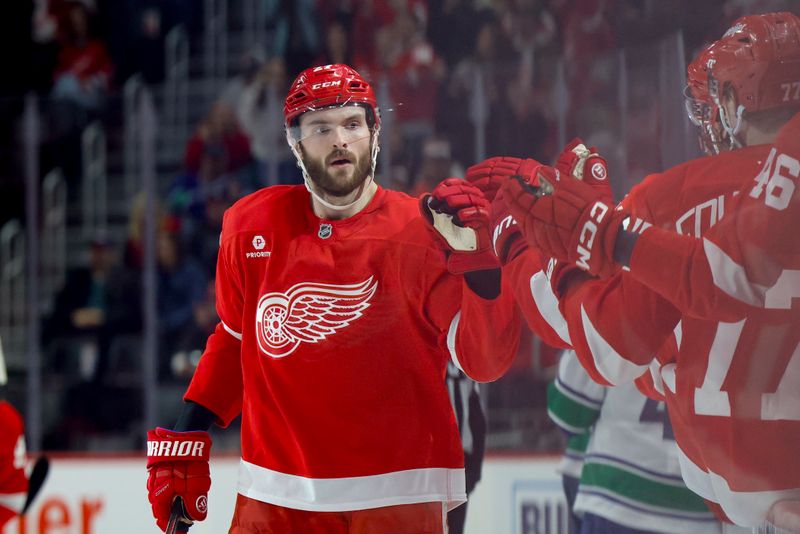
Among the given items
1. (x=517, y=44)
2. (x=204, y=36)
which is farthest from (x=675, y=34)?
(x=204, y=36)

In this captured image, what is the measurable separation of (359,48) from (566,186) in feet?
2.39

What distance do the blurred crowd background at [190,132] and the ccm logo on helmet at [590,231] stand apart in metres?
0.28

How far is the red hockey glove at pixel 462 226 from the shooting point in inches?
90.0

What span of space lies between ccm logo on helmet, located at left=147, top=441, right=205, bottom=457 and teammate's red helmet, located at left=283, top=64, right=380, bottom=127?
754 millimetres

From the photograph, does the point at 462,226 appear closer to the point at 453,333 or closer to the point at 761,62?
the point at 453,333

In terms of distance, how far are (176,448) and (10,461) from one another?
3.04 feet

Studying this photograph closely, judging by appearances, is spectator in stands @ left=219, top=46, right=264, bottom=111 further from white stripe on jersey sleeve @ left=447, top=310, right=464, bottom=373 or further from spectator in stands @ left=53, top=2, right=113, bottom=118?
white stripe on jersey sleeve @ left=447, top=310, right=464, bottom=373

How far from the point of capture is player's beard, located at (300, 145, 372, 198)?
7.78 feet

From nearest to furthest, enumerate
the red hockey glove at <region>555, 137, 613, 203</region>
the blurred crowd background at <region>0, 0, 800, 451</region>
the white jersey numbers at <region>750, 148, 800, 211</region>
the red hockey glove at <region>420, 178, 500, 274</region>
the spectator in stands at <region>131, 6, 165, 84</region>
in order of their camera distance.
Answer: the white jersey numbers at <region>750, 148, 800, 211</region>
the red hockey glove at <region>420, 178, 500, 274</region>
the red hockey glove at <region>555, 137, 613, 203</region>
the blurred crowd background at <region>0, 0, 800, 451</region>
the spectator in stands at <region>131, 6, 165, 84</region>

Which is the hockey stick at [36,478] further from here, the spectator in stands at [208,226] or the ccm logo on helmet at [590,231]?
the ccm logo on helmet at [590,231]

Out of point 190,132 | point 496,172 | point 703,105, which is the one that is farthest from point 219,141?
point 703,105

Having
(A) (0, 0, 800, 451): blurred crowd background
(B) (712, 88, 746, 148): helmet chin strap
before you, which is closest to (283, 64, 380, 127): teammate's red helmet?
(A) (0, 0, 800, 451): blurred crowd background

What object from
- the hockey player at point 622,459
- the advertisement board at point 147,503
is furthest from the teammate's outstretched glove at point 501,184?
the advertisement board at point 147,503

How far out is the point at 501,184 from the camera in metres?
2.50
